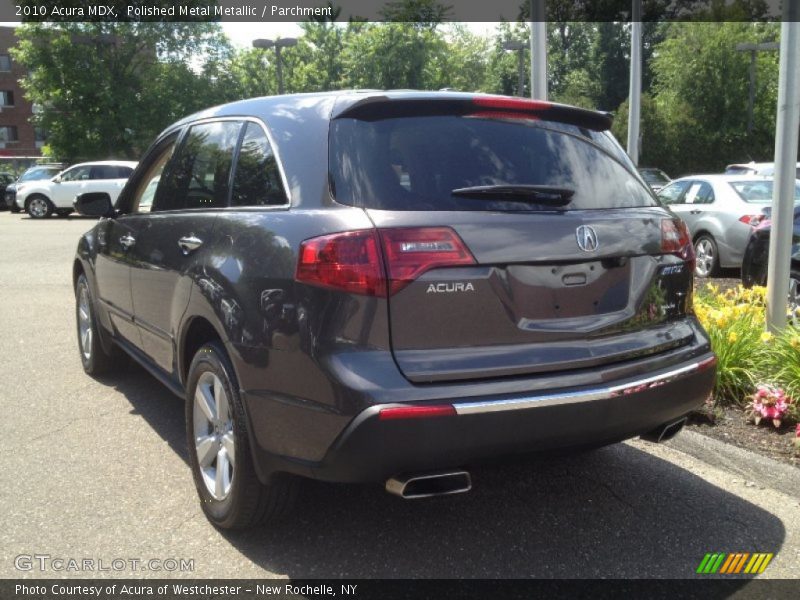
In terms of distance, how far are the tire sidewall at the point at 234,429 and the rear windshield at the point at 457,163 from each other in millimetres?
889

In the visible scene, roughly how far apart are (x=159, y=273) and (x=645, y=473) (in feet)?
8.73

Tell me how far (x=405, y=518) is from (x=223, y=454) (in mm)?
853

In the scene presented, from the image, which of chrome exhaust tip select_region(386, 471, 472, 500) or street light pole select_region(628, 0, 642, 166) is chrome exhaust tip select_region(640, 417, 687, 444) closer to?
chrome exhaust tip select_region(386, 471, 472, 500)

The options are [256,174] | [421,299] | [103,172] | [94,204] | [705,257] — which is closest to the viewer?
[421,299]

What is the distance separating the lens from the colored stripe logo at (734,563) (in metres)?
3.13

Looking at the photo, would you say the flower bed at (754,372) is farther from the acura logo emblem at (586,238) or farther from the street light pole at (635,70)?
the street light pole at (635,70)

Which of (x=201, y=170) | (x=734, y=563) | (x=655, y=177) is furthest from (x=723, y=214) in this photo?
(x=655, y=177)

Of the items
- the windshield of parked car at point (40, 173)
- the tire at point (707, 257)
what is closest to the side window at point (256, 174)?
the tire at point (707, 257)

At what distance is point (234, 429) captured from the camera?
10.5ft

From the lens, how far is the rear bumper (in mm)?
2660

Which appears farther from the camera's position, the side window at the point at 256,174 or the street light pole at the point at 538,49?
the street light pole at the point at 538,49

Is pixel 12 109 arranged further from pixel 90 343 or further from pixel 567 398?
pixel 567 398

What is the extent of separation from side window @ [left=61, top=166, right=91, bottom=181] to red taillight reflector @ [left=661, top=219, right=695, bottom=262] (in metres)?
26.9

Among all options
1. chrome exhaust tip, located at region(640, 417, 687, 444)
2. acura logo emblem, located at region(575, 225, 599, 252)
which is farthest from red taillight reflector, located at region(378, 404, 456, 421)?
chrome exhaust tip, located at region(640, 417, 687, 444)
